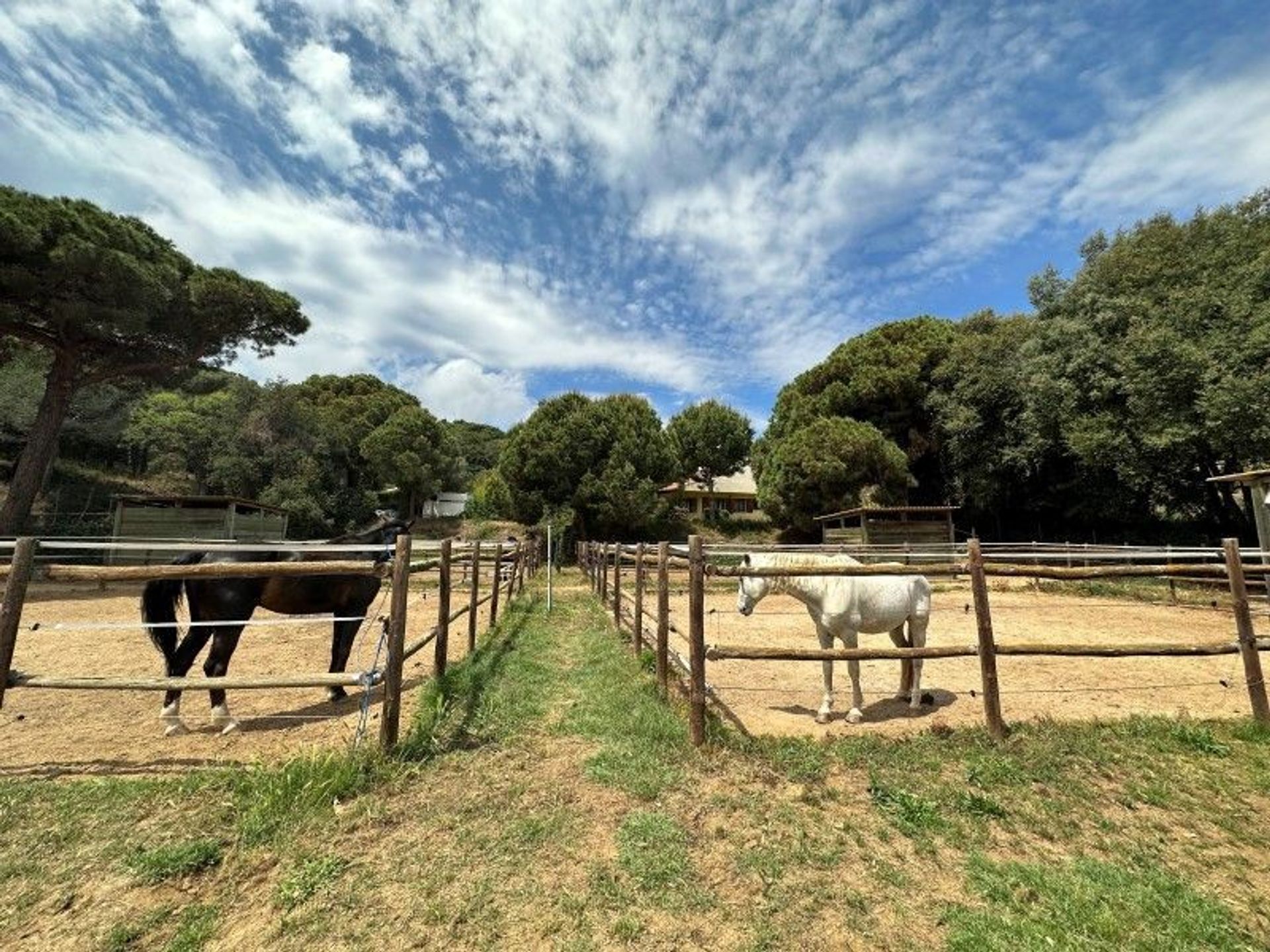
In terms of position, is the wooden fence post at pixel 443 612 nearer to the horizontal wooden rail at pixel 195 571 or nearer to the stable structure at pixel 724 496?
the horizontal wooden rail at pixel 195 571

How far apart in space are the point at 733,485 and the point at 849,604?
38.9m

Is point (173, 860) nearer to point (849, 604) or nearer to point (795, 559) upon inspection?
point (795, 559)

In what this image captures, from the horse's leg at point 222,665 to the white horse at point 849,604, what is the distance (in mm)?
4428

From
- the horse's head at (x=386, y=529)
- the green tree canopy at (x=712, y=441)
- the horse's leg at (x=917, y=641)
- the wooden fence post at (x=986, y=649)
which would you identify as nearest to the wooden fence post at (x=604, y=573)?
the horse's head at (x=386, y=529)

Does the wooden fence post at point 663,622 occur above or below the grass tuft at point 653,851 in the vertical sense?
above

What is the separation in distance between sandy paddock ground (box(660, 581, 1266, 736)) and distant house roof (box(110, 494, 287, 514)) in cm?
1650

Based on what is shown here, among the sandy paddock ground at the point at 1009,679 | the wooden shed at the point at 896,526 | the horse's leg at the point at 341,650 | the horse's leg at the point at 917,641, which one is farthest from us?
the wooden shed at the point at 896,526

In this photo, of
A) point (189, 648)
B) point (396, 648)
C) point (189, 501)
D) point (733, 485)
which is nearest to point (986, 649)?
point (396, 648)

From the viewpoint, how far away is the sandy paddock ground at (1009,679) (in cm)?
491

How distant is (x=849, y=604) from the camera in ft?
16.7

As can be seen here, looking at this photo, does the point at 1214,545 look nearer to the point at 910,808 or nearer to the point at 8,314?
the point at 910,808

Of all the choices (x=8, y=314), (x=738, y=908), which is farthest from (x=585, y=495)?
(x=738, y=908)

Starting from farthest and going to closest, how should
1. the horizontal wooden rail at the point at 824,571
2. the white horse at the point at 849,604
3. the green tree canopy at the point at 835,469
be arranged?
the green tree canopy at the point at 835,469 → the white horse at the point at 849,604 → the horizontal wooden rail at the point at 824,571

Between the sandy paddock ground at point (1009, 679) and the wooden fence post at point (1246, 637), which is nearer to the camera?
the wooden fence post at point (1246, 637)
